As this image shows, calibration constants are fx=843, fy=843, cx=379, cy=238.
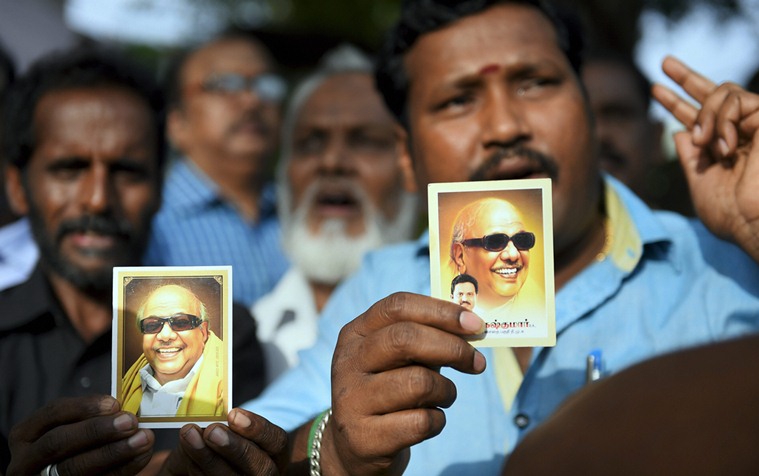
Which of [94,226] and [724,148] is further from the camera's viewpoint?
[94,226]

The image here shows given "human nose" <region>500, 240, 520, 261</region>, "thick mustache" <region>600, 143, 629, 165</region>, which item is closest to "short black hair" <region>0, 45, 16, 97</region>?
"thick mustache" <region>600, 143, 629, 165</region>

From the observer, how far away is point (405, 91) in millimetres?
2904

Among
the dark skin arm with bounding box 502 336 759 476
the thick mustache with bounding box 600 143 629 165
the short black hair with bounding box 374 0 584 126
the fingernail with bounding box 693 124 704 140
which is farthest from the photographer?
the thick mustache with bounding box 600 143 629 165

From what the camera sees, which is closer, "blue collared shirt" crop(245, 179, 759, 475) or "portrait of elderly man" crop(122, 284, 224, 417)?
"portrait of elderly man" crop(122, 284, 224, 417)

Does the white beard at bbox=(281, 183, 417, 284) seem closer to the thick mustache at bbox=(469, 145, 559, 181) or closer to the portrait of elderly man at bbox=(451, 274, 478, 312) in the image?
the thick mustache at bbox=(469, 145, 559, 181)

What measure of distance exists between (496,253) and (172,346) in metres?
0.77

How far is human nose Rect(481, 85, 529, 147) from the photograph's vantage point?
2.46m

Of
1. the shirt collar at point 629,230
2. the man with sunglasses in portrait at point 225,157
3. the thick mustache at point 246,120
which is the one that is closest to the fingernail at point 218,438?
the shirt collar at point 629,230

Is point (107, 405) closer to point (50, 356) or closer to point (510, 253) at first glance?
point (510, 253)

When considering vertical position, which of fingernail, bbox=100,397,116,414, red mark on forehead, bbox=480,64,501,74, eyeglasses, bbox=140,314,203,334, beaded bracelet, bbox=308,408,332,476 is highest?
red mark on forehead, bbox=480,64,501,74

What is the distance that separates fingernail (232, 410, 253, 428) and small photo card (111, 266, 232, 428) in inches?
1.6

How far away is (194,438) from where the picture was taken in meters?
1.89

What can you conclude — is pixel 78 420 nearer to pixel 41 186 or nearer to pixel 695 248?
pixel 41 186

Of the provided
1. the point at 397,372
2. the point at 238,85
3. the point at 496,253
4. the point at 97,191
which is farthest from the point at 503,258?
the point at 238,85
